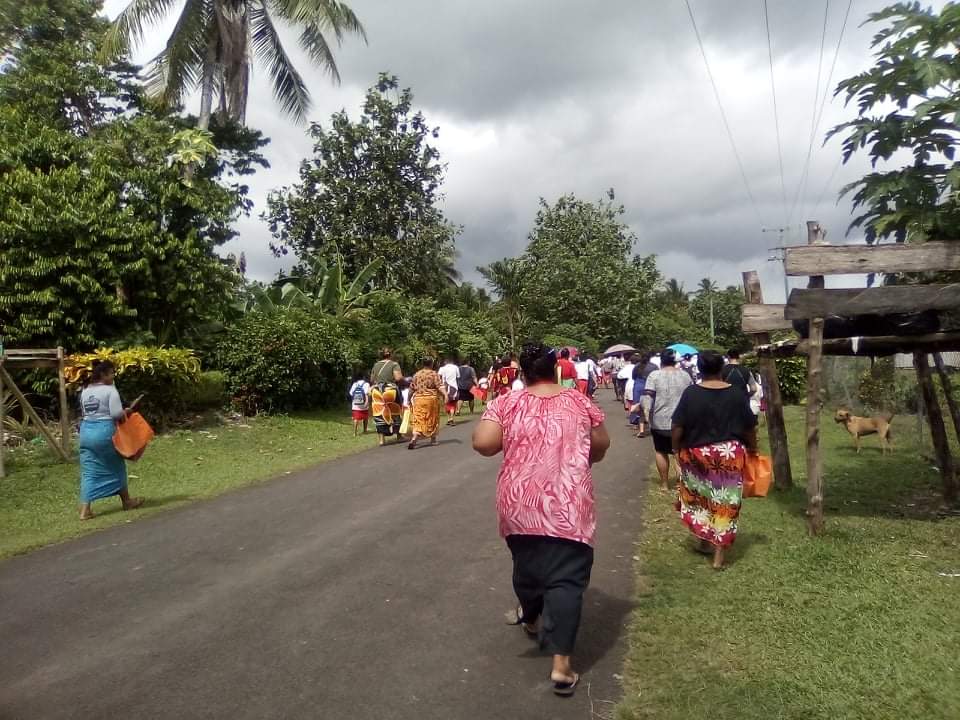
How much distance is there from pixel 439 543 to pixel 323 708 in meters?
3.17

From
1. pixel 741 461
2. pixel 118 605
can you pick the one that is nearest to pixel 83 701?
pixel 118 605

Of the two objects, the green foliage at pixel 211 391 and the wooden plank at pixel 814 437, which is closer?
the wooden plank at pixel 814 437

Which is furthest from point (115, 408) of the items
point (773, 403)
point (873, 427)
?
point (873, 427)

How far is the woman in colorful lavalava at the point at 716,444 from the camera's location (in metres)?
6.14

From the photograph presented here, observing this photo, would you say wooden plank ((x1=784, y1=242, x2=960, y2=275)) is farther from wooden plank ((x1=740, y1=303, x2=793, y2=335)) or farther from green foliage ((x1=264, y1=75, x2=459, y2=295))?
green foliage ((x1=264, y1=75, x2=459, y2=295))

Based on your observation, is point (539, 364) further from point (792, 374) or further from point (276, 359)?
point (792, 374)

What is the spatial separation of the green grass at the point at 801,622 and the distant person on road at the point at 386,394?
7551 mm

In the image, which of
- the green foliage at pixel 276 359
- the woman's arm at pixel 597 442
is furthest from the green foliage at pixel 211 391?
the woman's arm at pixel 597 442

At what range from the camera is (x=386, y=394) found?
583 inches

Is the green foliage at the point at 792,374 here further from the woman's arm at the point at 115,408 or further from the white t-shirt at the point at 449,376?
the woman's arm at the point at 115,408

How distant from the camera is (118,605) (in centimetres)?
545

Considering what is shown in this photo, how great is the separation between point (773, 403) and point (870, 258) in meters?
2.80

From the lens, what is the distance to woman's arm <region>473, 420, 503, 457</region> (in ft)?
14.3

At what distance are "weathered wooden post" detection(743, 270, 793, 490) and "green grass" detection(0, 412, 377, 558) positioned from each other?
23.2 feet
